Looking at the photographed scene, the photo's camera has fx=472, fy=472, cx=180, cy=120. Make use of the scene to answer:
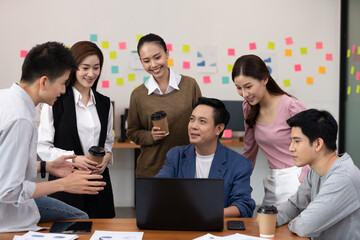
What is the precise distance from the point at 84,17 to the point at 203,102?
285cm

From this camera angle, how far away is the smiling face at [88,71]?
8.86 ft

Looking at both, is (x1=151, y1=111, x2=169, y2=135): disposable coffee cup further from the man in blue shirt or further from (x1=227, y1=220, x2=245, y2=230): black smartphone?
(x1=227, y1=220, x2=245, y2=230): black smartphone

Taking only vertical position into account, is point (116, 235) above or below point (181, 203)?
below

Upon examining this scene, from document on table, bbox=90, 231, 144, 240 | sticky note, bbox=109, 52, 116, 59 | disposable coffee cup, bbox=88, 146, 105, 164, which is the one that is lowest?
document on table, bbox=90, 231, 144, 240

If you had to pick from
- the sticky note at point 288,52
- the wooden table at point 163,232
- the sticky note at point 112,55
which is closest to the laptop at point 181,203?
the wooden table at point 163,232

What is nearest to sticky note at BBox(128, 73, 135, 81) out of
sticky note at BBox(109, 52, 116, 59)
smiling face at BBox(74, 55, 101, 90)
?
sticky note at BBox(109, 52, 116, 59)

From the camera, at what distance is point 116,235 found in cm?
193

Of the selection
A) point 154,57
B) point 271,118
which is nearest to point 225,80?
point 154,57

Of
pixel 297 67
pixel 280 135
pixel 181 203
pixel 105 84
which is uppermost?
pixel 297 67

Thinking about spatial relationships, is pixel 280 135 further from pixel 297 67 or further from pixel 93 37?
pixel 93 37

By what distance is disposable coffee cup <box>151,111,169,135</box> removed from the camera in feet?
8.89

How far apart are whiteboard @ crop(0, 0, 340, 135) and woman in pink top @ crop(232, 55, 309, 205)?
2444 millimetres

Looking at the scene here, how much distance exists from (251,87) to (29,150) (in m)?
1.29

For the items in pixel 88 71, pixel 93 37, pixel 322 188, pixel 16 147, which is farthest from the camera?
pixel 93 37
